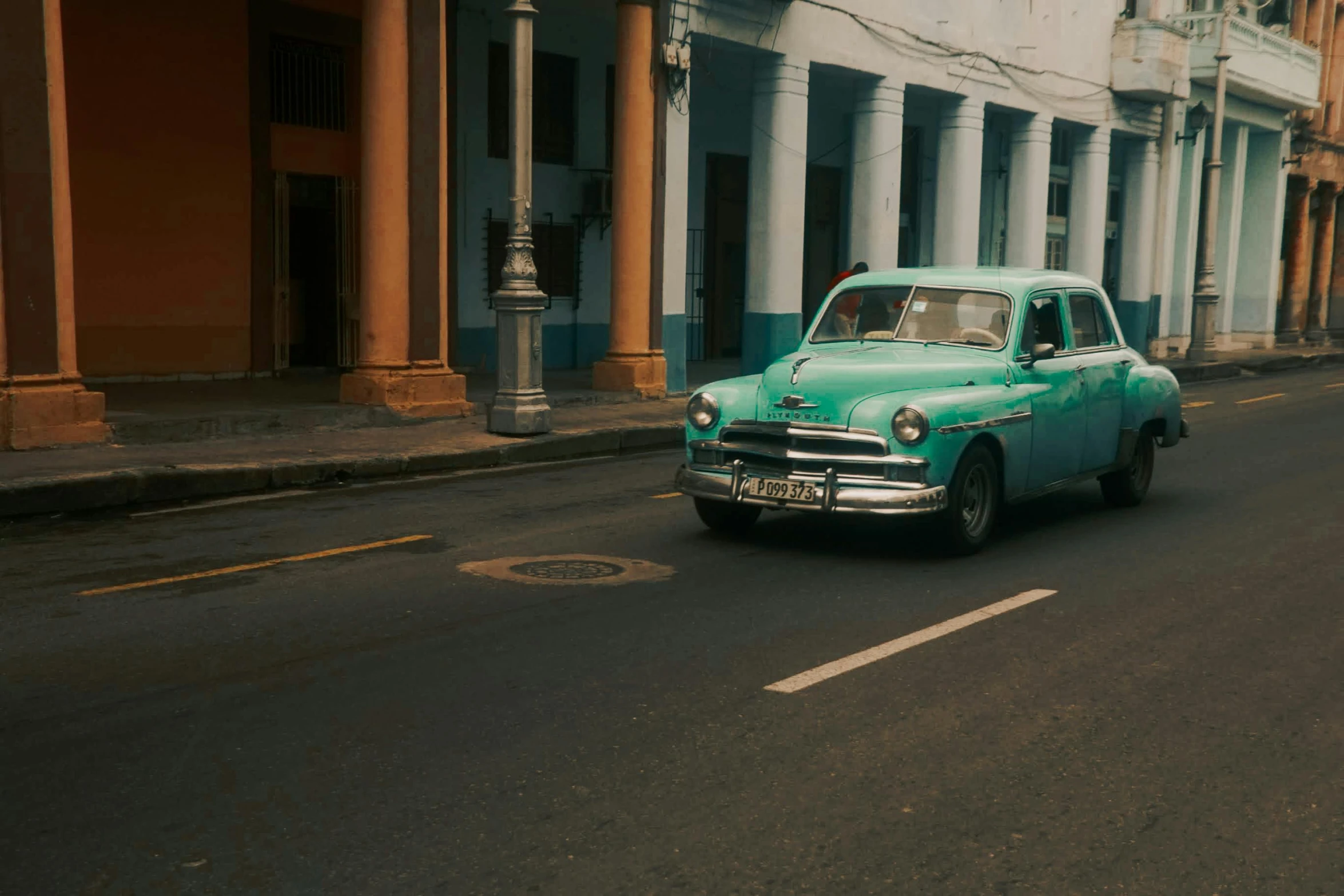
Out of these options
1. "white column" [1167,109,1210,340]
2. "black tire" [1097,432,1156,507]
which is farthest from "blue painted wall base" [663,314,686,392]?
"white column" [1167,109,1210,340]

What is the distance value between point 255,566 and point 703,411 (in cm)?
278

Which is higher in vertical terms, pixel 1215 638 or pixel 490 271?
pixel 490 271

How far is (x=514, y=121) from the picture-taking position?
14.4m

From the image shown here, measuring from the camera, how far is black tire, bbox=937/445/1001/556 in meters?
8.50

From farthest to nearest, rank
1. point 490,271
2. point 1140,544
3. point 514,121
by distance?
1. point 490,271
2. point 514,121
3. point 1140,544

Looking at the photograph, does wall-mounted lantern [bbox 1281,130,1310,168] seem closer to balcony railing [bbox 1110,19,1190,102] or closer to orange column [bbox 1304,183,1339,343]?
orange column [bbox 1304,183,1339,343]

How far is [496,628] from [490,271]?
14.9 meters

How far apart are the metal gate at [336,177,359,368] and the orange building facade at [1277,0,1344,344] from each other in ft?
95.1

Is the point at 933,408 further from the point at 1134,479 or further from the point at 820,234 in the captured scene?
the point at 820,234

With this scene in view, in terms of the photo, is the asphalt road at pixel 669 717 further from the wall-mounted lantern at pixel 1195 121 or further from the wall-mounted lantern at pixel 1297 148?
→ the wall-mounted lantern at pixel 1297 148

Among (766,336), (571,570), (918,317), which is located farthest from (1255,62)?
(571,570)

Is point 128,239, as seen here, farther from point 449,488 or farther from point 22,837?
point 22,837

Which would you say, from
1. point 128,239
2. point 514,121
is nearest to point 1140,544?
point 514,121

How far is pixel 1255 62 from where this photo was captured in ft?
114
